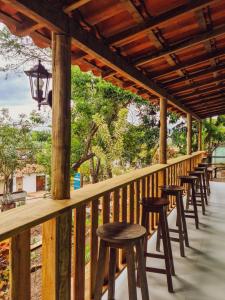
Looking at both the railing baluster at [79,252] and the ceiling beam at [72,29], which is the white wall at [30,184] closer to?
the ceiling beam at [72,29]

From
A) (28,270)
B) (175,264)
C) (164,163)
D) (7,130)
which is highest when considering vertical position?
(7,130)

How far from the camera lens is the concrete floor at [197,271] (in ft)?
7.77

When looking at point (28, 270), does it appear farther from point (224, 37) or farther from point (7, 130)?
point (7, 130)

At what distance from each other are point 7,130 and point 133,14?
7558 mm

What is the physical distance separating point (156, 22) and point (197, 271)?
7.54ft

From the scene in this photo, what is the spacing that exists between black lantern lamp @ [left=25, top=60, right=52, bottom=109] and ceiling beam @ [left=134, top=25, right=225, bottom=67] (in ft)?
3.44

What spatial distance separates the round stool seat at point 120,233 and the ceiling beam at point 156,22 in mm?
1518

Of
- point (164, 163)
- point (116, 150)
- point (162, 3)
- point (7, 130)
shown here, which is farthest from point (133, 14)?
point (116, 150)

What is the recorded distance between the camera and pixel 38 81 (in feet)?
8.60

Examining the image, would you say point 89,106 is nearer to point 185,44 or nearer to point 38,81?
point 185,44

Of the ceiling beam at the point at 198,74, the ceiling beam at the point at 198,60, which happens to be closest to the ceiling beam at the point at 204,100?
the ceiling beam at the point at 198,74

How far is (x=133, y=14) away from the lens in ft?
6.91

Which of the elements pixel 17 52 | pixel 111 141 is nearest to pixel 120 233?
pixel 111 141

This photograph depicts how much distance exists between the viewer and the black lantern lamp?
2617 millimetres
